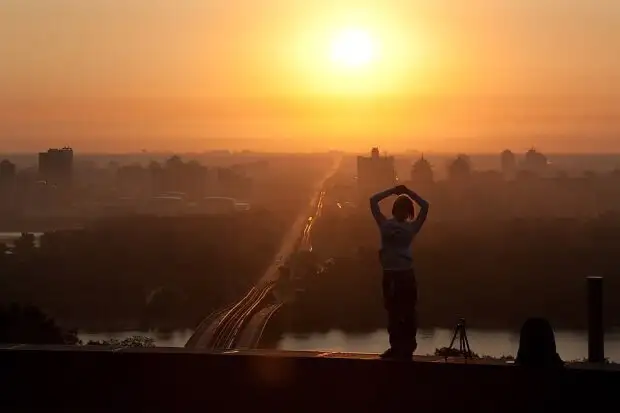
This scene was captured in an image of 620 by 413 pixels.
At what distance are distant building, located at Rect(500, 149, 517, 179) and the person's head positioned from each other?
120ft

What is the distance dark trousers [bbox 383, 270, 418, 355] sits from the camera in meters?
6.34

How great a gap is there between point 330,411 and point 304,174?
5814 cm

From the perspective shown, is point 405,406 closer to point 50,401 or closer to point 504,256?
point 50,401

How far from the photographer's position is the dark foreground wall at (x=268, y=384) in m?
5.82

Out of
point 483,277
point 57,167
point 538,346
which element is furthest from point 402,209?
point 57,167

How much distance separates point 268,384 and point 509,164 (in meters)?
41.0

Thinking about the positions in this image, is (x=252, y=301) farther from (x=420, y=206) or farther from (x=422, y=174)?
(x=420, y=206)

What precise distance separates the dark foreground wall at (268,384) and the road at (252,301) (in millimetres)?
5123

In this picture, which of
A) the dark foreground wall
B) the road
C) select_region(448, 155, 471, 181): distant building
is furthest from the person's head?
select_region(448, 155, 471, 181): distant building

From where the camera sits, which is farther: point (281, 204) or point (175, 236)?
point (281, 204)

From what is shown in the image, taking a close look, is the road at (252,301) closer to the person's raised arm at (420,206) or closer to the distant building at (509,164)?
the person's raised arm at (420,206)

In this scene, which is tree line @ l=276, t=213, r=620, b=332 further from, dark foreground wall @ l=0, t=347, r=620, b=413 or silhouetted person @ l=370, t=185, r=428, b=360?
dark foreground wall @ l=0, t=347, r=620, b=413

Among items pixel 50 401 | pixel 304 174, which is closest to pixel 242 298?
pixel 50 401

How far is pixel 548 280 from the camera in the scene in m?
22.8
